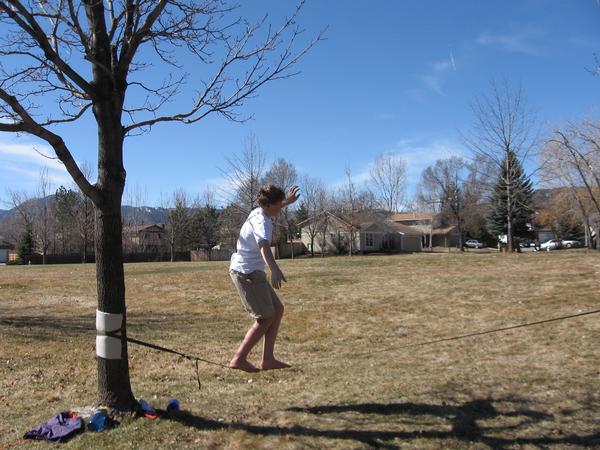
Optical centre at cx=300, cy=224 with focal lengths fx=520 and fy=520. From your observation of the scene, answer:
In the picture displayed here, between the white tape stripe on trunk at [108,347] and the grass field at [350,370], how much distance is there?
0.65 meters

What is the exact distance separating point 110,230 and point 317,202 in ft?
196

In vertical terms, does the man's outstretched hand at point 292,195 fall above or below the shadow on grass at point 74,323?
above

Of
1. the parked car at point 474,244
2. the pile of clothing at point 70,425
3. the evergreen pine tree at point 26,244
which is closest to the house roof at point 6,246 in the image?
the evergreen pine tree at point 26,244

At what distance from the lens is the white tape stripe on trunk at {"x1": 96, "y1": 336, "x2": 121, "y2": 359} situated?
506 cm

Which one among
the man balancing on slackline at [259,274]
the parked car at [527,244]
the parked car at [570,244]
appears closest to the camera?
the man balancing on slackline at [259,274]

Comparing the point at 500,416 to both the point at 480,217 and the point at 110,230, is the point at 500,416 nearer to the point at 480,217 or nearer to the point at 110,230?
the point at 110,230

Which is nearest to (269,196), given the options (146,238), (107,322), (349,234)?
(107,322)

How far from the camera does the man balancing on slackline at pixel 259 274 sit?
4.96 meters

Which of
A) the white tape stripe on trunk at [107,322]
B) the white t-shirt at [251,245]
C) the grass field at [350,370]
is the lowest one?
the grass field at [350,370]

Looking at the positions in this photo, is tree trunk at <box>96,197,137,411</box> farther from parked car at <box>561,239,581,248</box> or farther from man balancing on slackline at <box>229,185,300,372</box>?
parked car at <box>561,239,581,248</box>

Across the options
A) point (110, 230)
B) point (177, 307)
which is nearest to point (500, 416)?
point (110, 230)

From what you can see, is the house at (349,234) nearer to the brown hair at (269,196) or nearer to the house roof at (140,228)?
the house roof at (140,228)

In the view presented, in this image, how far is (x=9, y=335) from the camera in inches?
422

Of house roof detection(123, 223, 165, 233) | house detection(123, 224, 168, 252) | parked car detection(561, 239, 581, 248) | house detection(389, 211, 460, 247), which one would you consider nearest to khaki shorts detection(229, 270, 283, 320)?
house detection(123, 224, 168, 252)
